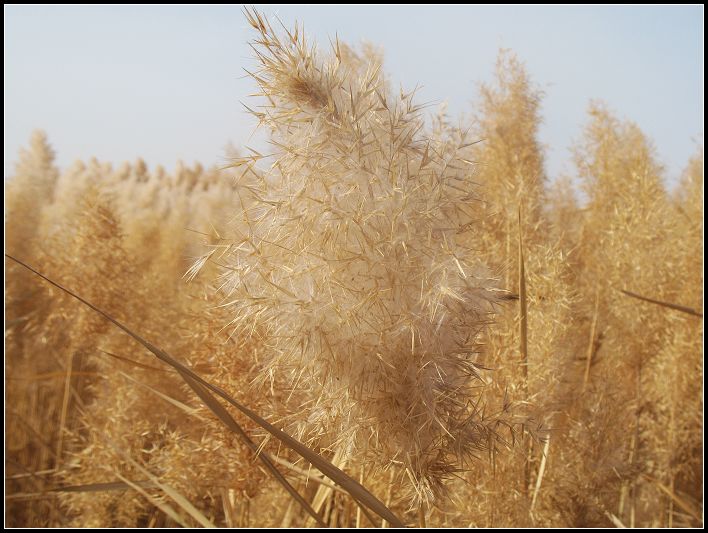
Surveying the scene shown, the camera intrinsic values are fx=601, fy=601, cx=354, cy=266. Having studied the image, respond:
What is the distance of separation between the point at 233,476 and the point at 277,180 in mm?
941

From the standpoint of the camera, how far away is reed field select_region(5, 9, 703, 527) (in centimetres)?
96

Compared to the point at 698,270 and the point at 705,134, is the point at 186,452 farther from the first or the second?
the point at 705,134

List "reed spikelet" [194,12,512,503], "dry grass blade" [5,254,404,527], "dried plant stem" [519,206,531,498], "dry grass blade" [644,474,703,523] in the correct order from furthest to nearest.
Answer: "dry grass blade" [644,474,703,523] → "dried plant stem" [519,206,531,498] → "reed spikelet" [194,12,512,503] → "dry grass blade" [5,254,404,527]

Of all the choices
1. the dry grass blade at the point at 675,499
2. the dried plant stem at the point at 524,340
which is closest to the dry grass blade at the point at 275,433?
the dried plant stem at the point at 524,340

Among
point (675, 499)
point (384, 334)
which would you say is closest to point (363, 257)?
point (384, 334)

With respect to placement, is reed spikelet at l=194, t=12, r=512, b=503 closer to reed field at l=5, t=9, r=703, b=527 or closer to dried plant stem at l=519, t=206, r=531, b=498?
reed field at l=5, t=9, r=703, b=527

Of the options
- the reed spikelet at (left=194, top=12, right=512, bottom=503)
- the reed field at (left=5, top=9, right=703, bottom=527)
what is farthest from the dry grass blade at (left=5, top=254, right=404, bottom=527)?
the reed spikelet at (left=194, top=12, right=512, bottom=503)

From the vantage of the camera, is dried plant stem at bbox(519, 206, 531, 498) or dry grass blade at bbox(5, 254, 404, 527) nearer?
dry grass blade at bbox(5, 254, 404, 527)

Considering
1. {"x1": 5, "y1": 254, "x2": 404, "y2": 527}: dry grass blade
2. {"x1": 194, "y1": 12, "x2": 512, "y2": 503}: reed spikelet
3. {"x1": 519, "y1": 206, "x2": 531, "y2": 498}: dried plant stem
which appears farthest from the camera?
{"x1": 519, "y1": 206, "x2": 531, "y2": 498}: dried plant stem

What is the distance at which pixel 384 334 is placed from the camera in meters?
0.95

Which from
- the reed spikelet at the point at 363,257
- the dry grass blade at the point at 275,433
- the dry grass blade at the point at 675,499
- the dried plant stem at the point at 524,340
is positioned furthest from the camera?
the dry grass blade at the point at 675,499

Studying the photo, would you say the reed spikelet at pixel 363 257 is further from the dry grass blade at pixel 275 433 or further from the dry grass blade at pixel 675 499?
the dry grass blade at pixel 675 499

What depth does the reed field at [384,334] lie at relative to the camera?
0.96m

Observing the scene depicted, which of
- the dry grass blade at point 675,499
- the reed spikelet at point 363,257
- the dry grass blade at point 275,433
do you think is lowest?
the dry grass blade at point 675,499
